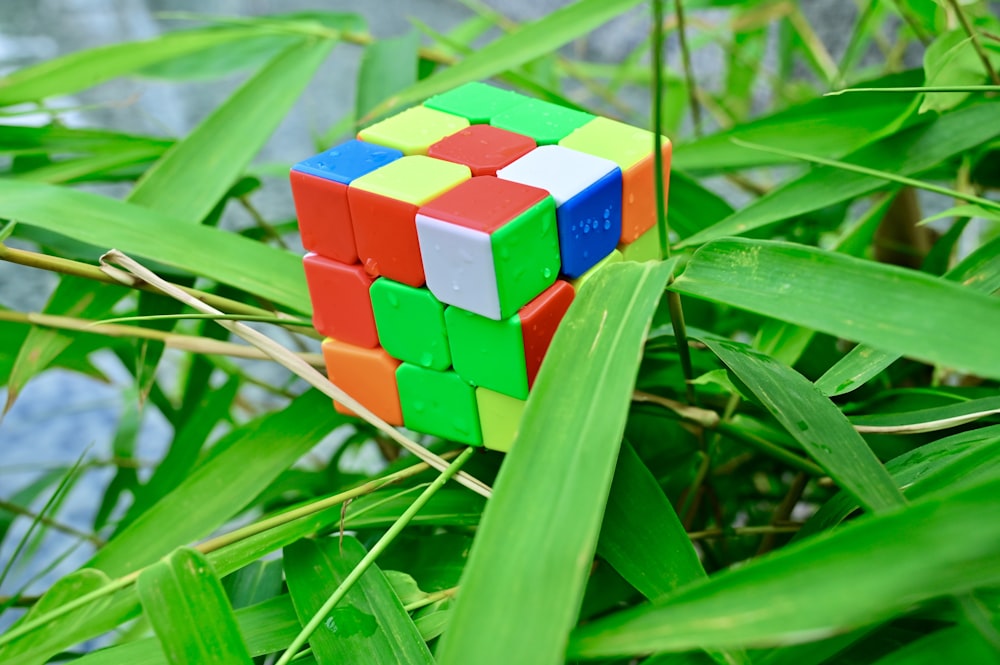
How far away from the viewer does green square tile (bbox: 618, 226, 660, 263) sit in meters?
0.42

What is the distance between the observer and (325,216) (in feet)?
1.34

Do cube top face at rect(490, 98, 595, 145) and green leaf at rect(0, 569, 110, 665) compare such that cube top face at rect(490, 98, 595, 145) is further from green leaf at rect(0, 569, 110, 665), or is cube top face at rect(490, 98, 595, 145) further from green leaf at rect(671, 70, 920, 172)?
green leaf at rect(0, 569, 110, 665)

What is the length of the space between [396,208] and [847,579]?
0.23 m

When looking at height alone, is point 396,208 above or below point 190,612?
above

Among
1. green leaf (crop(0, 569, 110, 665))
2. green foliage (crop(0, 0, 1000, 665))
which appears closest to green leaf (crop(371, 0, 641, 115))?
green foliage (crop(0, 0, 1000, 665))

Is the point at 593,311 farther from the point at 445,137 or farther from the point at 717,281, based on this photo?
the point at 445,137

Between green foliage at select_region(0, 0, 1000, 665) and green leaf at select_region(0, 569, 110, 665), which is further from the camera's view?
green leaf at select_region(0, 569, 110, 665)

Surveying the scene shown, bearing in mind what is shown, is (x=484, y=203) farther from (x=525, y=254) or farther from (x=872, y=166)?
(x=872, y=166)

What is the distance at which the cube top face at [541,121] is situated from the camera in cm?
43

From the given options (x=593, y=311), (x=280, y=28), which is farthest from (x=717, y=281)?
(x=280, y=28)

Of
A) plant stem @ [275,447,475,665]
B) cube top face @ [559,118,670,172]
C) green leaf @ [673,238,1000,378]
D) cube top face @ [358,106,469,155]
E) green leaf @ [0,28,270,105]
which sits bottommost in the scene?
plant stem @ [275,447,475,665]

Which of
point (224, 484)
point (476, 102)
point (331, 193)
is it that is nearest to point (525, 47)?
point (476, 102)

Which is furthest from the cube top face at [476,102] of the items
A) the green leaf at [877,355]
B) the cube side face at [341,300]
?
the green leaf at [877,355]

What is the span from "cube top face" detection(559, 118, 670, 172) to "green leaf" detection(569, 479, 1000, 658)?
21 centimetres
